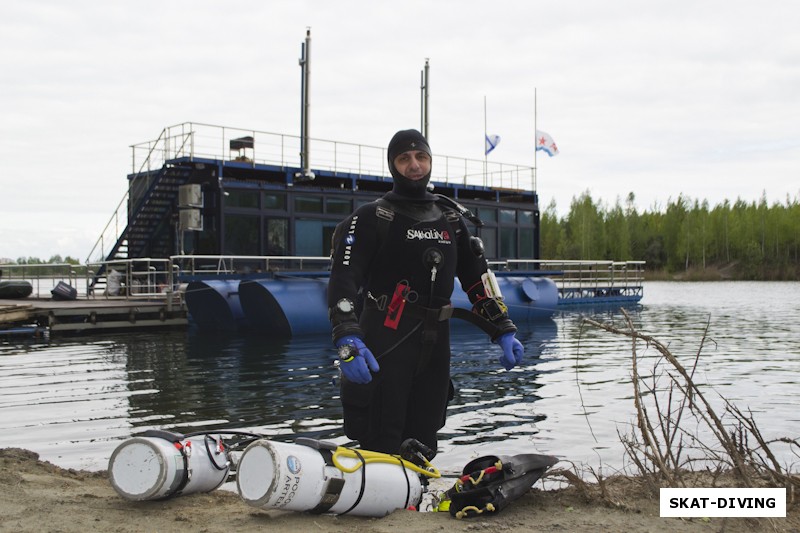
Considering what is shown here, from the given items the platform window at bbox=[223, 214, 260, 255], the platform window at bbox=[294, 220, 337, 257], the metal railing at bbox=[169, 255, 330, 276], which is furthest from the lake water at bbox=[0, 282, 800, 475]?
the platform window at bbox=[294, 220, 337, 257]

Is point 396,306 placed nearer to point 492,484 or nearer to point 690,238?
point 492,484

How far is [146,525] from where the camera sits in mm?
3824

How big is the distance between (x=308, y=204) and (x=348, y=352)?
20098 millimetres

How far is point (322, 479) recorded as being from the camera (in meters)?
3.77

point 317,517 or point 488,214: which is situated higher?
point 488,214

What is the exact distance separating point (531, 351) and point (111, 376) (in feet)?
24.6

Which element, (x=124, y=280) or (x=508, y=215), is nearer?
(x=124, y=280)

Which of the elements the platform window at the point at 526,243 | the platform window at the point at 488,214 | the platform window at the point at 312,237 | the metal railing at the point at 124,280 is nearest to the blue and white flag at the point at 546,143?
the platform window at the point at 526,243

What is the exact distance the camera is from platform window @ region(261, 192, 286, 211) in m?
23.1

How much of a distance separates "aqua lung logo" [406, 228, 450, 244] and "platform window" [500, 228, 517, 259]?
25.7 m

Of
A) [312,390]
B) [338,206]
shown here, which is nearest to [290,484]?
[312,390]

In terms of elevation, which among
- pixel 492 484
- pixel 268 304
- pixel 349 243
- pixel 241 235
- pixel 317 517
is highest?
pixel 241 235

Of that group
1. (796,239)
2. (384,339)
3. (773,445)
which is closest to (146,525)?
(384,339)

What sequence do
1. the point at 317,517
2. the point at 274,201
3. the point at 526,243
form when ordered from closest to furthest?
the point at 317,517
the point at 274,201
the point at 526,243
